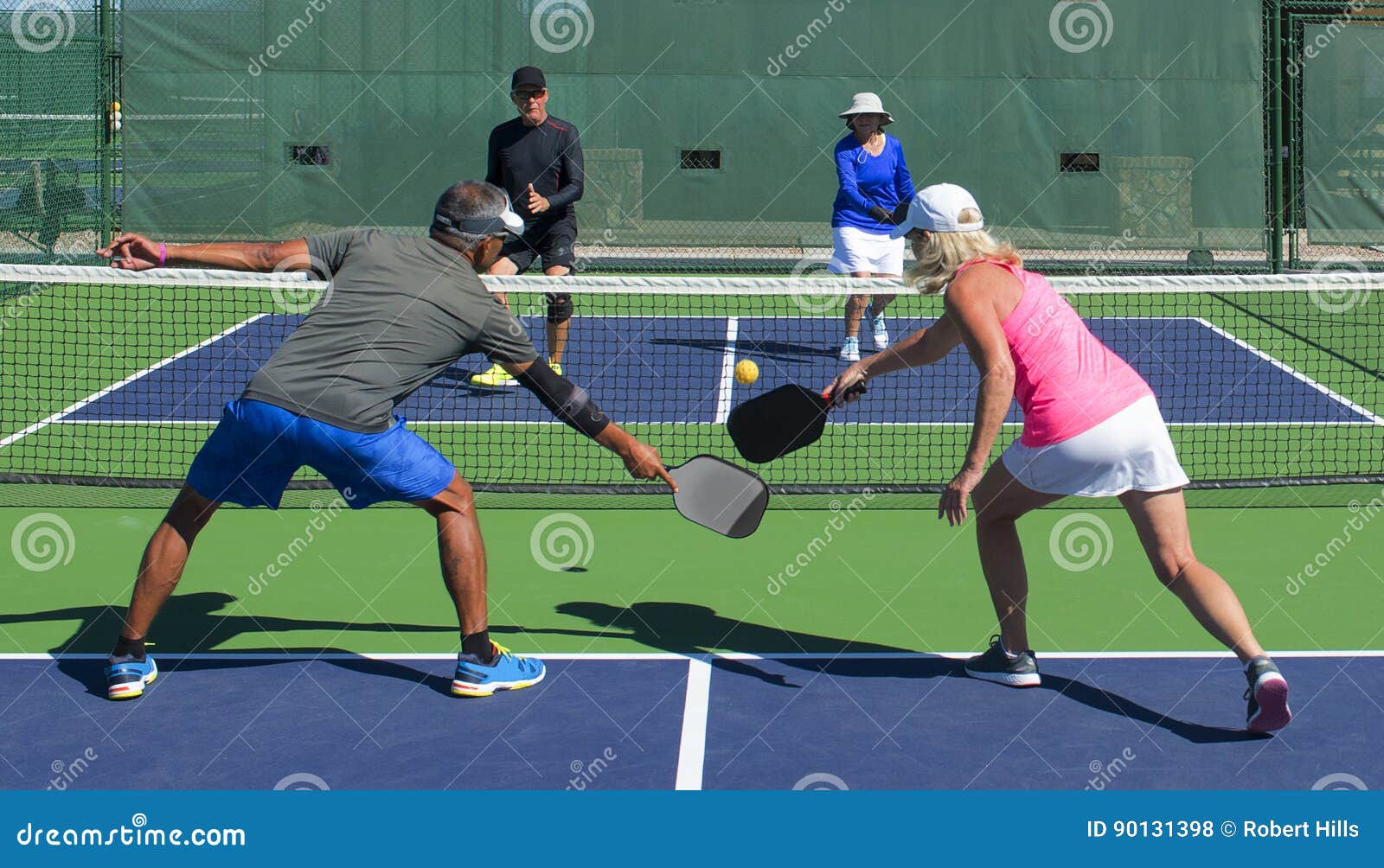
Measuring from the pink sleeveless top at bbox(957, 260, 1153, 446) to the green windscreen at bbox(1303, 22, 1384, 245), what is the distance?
44.3ft

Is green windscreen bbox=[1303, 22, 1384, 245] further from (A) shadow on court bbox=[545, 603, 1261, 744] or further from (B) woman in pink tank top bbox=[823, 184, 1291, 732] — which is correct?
(B) woman in pink tank top bbox=[823, 184, 1291, 732]

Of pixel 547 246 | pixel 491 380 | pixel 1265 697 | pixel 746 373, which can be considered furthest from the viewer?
pixel 746 373

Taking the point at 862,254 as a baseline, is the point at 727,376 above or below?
below

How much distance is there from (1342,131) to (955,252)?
1395 centimetres

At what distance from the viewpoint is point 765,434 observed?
6340 millimetres

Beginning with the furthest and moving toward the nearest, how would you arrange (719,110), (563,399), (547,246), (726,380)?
(719,110), (726,380), (547,246), (563,399)

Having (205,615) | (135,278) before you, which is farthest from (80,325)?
(205,615)

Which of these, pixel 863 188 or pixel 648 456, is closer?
pixel 648 456

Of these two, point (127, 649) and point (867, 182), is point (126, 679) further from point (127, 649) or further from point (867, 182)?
point (867, 182)

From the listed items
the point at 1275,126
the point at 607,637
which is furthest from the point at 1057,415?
the point at 1275,126

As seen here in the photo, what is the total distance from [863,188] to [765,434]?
5.89 meters

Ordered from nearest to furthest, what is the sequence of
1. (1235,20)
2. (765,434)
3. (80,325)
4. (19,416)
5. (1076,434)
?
(1076,434)
(765,434)
(19,416)
(80,325)
(1235,20)

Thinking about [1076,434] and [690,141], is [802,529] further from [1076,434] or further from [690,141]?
[690,141]

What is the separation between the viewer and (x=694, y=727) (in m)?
5.31
